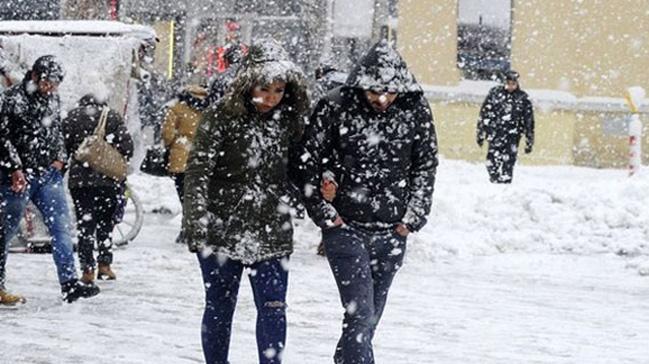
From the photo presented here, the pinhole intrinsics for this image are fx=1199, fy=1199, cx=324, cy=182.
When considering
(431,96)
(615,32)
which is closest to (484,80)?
(431,96)

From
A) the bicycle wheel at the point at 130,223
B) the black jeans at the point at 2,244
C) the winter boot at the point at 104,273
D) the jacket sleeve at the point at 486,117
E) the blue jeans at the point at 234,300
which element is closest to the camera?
the blue jeans at the point at 234,300

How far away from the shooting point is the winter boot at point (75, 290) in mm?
8719

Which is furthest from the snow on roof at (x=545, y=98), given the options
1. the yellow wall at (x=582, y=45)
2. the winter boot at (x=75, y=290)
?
the winter boot at (x=75, y=290)

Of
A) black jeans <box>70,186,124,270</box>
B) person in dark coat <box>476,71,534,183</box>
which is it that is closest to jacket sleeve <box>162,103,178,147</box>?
black jeans <box>70,186,124,270</box>

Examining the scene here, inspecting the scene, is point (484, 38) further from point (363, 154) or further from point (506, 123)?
point (363, 154)

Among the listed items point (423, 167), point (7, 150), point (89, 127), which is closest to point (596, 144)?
point (89, 127)

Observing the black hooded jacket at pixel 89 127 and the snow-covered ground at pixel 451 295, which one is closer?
the snow-covered ground at pixel 451 295

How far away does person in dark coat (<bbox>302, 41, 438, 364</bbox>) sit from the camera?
566cm

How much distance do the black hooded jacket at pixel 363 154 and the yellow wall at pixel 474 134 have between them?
1887 centimetres

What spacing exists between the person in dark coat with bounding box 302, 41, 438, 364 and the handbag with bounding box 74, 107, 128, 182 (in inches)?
158

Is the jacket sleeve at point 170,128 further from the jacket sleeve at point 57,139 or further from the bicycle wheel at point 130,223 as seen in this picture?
the jacket sleeve at point 57,139

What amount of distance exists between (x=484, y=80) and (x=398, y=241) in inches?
768

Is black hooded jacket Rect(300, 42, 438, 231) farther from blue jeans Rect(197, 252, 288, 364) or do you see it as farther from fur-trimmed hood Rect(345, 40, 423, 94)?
blue jeans Rect(197, 252, 288, 364)

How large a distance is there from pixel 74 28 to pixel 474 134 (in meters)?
13.8
